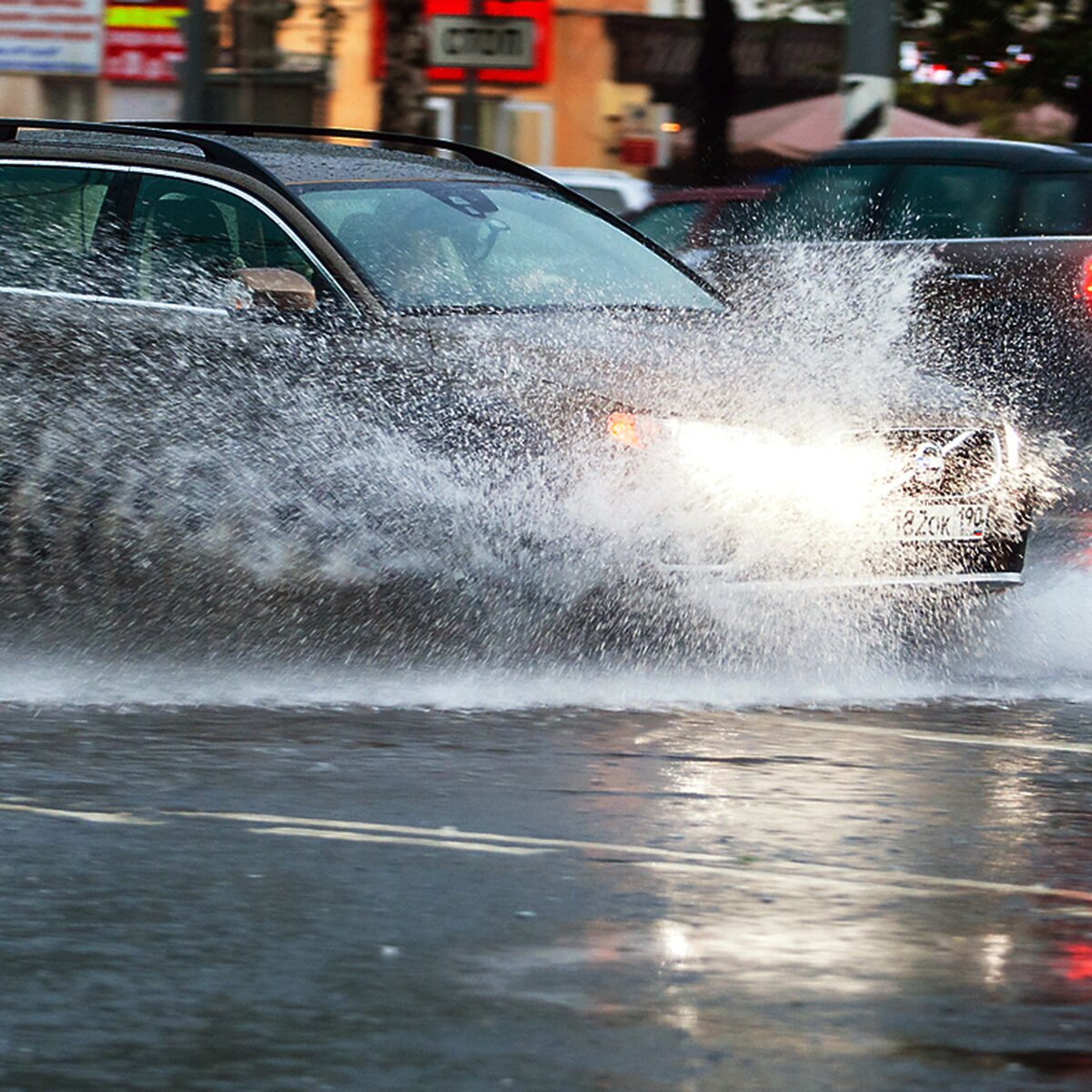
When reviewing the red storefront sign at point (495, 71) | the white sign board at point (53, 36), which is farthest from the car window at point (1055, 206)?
the red storefront sign at point (495, 71)

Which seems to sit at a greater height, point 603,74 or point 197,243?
point 197,243

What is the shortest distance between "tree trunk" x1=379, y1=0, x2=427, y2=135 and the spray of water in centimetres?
862

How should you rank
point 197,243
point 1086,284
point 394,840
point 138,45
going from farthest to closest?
point 138,45 < point 1086,284 < point 197,243 < point 394,840

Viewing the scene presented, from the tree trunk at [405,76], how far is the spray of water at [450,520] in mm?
8616

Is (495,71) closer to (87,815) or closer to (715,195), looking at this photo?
(715,195)

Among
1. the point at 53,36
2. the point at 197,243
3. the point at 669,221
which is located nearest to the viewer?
the point at 197,243

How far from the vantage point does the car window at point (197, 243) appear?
7.50 metres

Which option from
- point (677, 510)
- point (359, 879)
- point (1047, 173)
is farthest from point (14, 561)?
point (1047, 173)

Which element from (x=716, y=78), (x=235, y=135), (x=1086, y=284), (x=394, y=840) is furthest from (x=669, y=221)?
(x=716, y=78)

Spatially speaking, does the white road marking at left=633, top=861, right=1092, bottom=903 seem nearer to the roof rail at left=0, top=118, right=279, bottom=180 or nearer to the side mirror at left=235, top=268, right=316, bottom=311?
the side mirror at left=235, top=268, right=316, bottom=311

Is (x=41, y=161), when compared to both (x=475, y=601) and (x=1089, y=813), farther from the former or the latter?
(x=1089, y=813)

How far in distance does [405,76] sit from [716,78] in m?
9.39

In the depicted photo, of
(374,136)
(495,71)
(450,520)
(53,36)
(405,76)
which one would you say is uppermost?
(374,136)

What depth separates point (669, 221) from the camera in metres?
14.8
